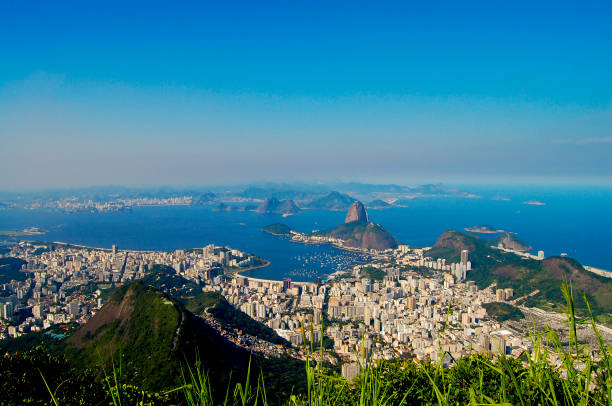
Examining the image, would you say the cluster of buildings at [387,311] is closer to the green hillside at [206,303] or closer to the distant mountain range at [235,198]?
the green hillside at [206,303]

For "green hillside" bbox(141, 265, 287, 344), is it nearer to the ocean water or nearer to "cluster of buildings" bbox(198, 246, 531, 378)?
"cluster of buildings" bbox(198, 246, 531, 378)

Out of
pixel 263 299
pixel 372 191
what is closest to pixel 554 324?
pixel 263 299

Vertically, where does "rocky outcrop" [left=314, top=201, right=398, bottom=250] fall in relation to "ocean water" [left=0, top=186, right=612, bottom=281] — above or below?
above

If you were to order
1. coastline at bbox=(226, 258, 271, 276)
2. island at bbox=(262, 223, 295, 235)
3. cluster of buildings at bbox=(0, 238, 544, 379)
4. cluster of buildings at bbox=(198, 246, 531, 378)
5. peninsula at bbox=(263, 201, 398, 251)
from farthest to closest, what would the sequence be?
1. island at bbox=(262, 223, 295, 235)
2. peninsula at bbox=(263, 201, 398, 251)
3. coastline at bbox=(226, 258, 271, 276)
4. cluster of buildings at bbox=(0, 238, 544, 379)
5. cluster of buildings at bbox=(198, 246, 531, 378)

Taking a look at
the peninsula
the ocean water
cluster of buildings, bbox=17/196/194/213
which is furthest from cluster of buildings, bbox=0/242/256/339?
cluster of buildings, bbox=17/196/194/213

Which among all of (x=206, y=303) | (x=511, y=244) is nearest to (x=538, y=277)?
(x=511, y=244)

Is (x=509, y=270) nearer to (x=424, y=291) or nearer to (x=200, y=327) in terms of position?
(x=424, y=291)
